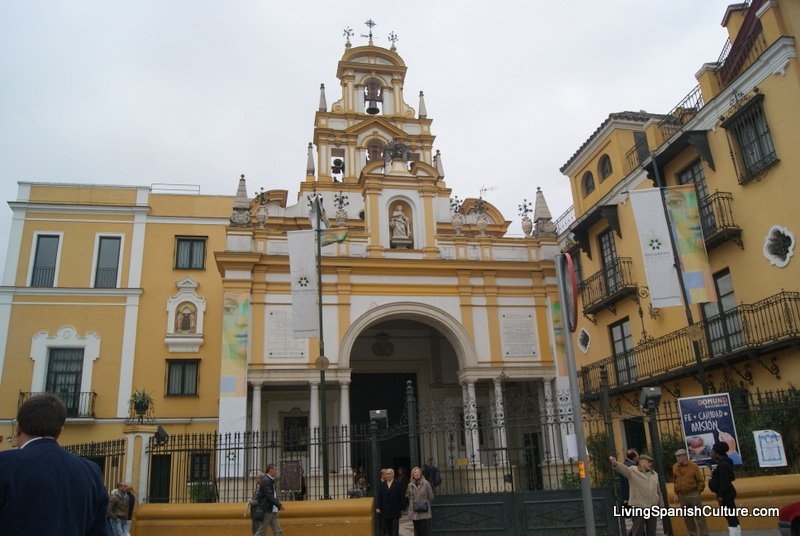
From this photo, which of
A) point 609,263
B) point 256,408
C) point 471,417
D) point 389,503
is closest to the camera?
point 389,503

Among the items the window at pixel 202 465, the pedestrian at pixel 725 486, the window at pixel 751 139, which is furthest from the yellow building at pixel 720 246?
the window at pixel 202 465

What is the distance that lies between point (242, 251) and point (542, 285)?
1074cm

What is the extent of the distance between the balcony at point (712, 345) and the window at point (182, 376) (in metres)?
14.1

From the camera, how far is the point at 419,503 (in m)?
11.4

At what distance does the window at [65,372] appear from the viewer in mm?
23375

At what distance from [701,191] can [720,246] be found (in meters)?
1.69

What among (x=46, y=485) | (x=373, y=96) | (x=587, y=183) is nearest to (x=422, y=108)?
(x=373, y=96)

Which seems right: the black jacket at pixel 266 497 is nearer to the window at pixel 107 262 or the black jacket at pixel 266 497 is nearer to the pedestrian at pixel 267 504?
the pedestrian at pixel 267 504

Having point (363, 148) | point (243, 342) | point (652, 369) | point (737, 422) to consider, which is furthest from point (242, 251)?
point (737, 422)

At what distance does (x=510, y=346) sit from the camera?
22.8m

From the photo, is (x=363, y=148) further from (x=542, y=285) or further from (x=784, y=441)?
(x=784, y=441)

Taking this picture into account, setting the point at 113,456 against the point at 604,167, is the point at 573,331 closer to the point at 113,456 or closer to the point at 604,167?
Answer: the point at 113,456

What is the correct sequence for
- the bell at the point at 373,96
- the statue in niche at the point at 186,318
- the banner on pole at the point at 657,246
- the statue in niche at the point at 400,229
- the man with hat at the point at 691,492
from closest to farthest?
the man with hat at the point at 691,492 → the banner on pole at the point at 657,246 → the statue in niche at the point at 400,229 → the statue in niche at the point at 186,318 → the bell at the point at 373,96

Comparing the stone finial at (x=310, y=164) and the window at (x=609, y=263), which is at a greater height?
the stone finial at (x=310, y=164)
